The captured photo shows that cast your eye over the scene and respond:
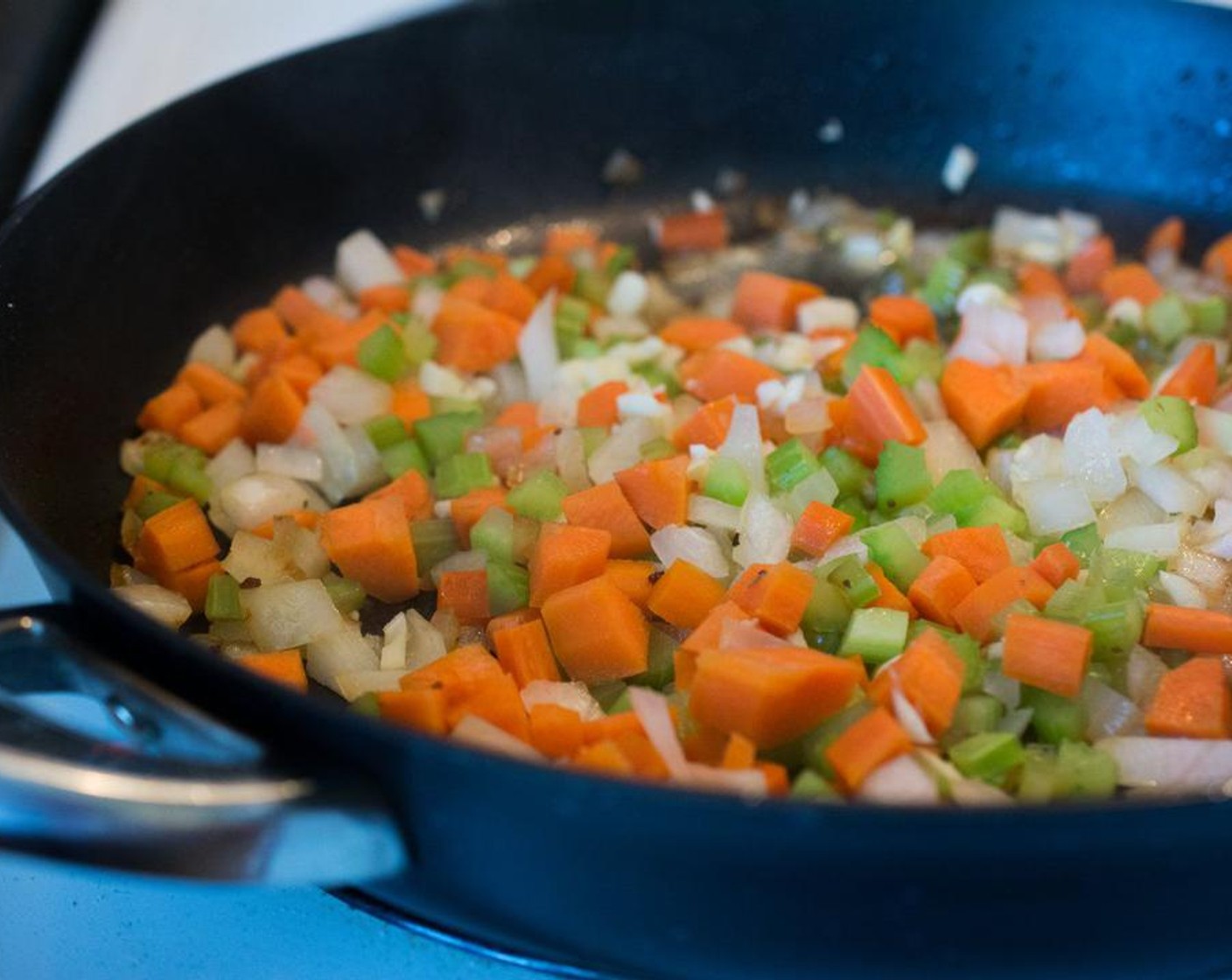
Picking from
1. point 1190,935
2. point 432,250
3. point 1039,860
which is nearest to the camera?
point 1039,860

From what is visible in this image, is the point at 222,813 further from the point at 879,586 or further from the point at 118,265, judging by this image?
the point at 118,265

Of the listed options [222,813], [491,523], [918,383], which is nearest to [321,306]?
[491,523]

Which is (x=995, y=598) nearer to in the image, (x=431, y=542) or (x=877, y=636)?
(x=877, y=636)

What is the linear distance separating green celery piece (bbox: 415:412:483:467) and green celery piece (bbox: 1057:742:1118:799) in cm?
77

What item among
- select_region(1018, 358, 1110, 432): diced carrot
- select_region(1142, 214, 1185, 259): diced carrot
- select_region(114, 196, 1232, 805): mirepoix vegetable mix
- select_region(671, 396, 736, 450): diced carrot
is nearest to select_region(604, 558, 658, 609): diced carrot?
select_region(114, 196, 1232, 805): mirepoix vegetable mix

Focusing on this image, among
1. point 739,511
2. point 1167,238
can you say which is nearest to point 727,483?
point 739,511

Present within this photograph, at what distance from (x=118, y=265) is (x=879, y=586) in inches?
37.9

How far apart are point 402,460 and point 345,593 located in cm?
22

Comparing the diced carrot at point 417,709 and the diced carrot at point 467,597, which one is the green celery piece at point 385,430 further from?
the diced carrot at point 417,709

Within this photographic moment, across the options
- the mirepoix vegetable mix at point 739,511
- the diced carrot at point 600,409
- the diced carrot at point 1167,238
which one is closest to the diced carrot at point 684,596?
the mirepoix vegetable mix at point 739,511

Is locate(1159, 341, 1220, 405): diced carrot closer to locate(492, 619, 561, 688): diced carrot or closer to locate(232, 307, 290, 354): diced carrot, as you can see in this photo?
locate(492, 619, 561, 688): diced carrot

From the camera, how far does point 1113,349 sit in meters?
1.60

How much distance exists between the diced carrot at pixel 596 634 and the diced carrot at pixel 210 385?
22.8 inches

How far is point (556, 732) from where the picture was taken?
1134mm
